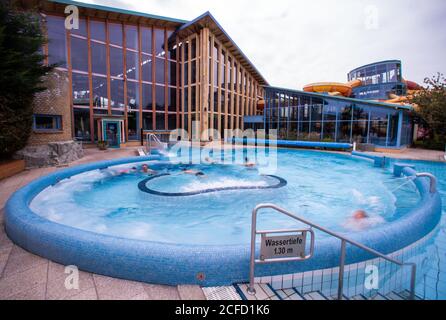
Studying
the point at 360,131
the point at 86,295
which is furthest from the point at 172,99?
Answer: the point at 86,295

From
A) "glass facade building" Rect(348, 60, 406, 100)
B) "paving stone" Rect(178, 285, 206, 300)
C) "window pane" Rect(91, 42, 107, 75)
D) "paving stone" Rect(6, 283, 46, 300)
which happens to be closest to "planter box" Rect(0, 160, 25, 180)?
"paving stone" Rect(6, 283, 46, 300)

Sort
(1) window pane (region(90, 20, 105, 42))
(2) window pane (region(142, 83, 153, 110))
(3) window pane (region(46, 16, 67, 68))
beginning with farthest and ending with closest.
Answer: (2) window pane (region(142, 83, 153, 110)), (1) window pane (region(90, 20, 105, 42)), (3) window pane (region(46, 16, 67, 68))

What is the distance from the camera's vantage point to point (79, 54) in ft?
49.8

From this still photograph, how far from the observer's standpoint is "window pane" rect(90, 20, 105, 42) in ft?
51.2

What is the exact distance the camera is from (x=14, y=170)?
24.7ft

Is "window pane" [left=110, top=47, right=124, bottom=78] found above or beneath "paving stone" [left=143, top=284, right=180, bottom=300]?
above

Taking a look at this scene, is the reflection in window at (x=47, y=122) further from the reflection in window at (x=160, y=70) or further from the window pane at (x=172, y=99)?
the window pane at (x=172, y=99)

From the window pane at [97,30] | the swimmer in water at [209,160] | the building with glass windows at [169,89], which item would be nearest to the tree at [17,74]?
the building with glass windows at [169,89]

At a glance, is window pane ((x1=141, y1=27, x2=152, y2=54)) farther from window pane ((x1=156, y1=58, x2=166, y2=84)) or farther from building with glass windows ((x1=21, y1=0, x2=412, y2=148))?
window pane ((x1=156, y1=58, x2=166, y2=84))

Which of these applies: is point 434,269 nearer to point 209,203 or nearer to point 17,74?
point 209,203

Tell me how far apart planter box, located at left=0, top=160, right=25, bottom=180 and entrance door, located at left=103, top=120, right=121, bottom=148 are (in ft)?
25.7

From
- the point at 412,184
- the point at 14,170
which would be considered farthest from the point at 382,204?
the point at 14,170

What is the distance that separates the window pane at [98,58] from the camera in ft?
51.5

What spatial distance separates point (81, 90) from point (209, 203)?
14.2m
